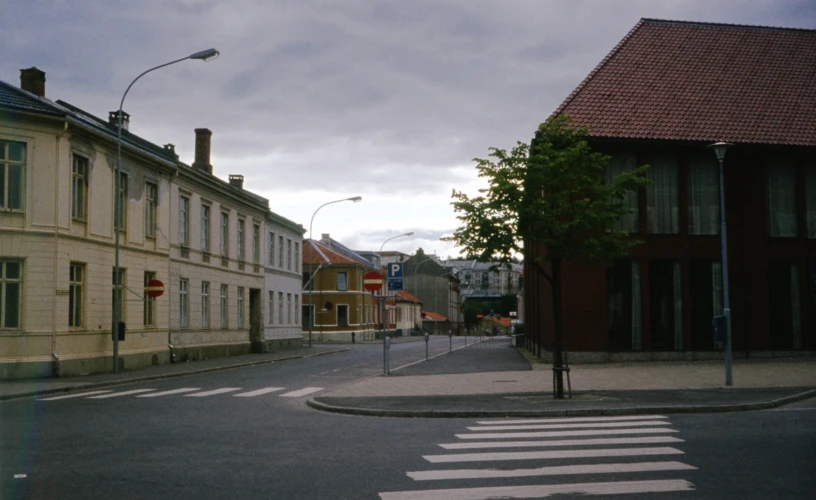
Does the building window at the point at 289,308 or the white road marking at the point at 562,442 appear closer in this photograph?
the white road marking at the point at 562,442

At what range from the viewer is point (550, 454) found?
9688mm

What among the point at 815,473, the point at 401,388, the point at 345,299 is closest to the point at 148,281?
the point at 401,388

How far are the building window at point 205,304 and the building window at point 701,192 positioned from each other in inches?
842

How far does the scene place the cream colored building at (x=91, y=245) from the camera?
24.1 m

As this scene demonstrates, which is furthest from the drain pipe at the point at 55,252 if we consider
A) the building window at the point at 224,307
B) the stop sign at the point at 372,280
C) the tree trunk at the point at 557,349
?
the building window at the point at 224,307

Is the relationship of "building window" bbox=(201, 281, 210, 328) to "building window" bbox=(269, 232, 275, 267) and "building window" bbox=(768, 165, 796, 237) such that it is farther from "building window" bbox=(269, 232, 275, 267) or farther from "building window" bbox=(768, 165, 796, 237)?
"building window" bbox=(768, 165, 796, 237)

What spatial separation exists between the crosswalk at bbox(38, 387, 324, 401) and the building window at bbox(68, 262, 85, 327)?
6.03m

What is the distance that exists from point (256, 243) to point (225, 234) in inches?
198

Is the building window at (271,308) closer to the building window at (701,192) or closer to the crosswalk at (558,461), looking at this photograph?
the building window at (701,192)

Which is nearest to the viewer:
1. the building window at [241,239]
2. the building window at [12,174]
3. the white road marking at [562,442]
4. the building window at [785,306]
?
the white road marking at [562,442]

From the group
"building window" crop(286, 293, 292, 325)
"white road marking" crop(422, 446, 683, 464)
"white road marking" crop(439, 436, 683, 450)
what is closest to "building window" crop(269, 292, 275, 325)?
"building window" crop(286, 293, 292, 325)

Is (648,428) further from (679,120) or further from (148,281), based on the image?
(148,281)

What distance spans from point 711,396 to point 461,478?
376 inches

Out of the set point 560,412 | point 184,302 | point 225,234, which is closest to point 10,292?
point 184,302
